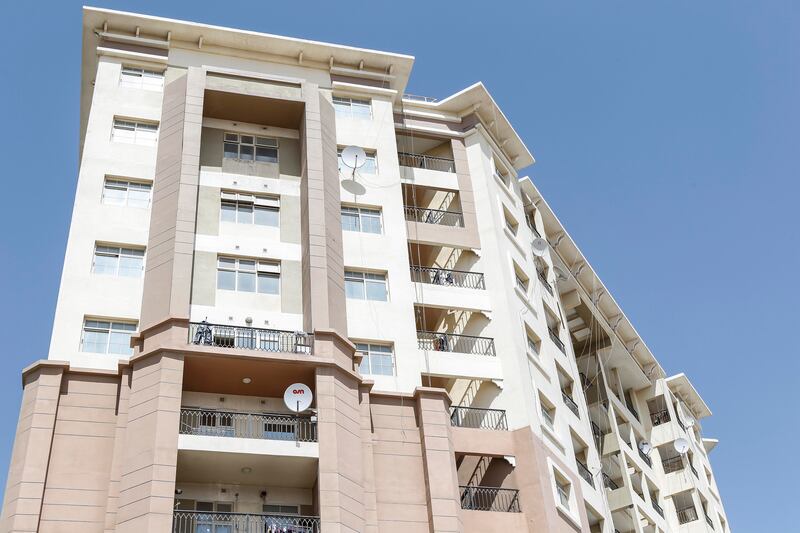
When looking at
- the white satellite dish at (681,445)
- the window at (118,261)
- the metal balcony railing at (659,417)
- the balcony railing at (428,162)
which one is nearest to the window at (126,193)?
the window at (118,261)

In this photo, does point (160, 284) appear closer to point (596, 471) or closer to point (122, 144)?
point (122, 144)

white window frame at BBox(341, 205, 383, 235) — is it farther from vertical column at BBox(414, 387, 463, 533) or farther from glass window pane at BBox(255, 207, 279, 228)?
vertical column at BBox(414, 387, 463, 533)

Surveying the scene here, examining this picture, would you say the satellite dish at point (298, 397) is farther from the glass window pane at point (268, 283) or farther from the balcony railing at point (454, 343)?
the balcony railing at point (454, 343)

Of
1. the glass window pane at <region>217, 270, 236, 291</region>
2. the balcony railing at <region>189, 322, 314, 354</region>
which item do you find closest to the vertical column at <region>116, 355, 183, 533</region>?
the balcony railing at <region>189, 322, 314, 354</region>

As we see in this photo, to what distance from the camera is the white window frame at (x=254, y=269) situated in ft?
113

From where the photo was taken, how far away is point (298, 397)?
29969mm

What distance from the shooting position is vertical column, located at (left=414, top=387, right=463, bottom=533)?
2950 centimetres

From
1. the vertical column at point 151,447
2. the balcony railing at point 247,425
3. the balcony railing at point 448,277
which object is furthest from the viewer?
the balcony railing at point 448,277

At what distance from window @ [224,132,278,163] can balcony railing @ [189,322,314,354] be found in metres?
8.74

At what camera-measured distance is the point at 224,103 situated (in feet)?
128

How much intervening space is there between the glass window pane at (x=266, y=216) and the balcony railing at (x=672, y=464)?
A: 29.8m

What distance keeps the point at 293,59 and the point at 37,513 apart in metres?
22.4

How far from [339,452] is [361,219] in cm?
1181

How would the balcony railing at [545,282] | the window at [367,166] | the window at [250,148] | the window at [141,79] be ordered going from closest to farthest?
the window at [250,148], the window at [141,79], the window at [367,166], the balcony railing at [545,282]
